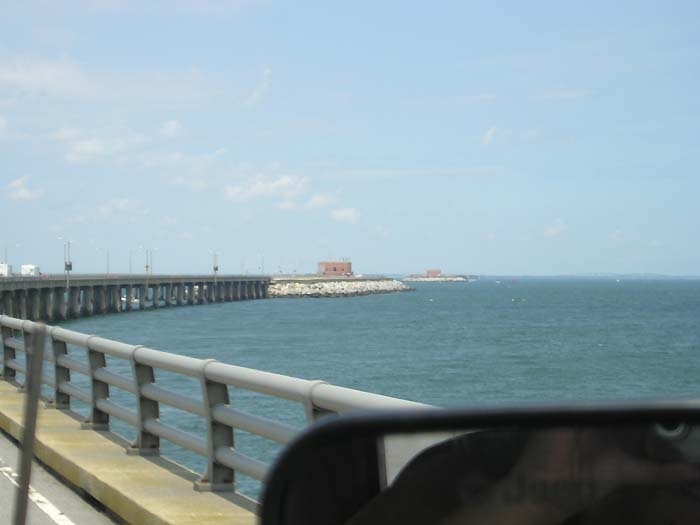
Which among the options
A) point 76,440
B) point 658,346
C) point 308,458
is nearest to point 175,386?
point 76,440

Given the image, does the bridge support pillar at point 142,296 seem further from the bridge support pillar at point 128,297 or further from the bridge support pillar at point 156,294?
the bridge support pillar at point 128,297

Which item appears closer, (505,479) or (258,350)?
(505,479)

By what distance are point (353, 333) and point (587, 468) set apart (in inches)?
2960

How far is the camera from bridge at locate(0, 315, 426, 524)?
21.5 ft

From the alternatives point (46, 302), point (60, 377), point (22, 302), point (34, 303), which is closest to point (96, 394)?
point (60, 377)

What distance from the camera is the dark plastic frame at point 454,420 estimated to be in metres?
1.80

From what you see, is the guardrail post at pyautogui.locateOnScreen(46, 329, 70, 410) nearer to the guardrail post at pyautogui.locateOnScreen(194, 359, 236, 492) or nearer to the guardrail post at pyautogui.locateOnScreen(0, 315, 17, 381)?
the guardrail post at pyautogui.locateOnScreen(0, 315, 17, 381)

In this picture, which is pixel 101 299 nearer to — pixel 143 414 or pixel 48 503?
pixel 143 414

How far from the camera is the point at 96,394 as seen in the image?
11234 millimetres

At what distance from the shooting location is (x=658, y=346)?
6228cm

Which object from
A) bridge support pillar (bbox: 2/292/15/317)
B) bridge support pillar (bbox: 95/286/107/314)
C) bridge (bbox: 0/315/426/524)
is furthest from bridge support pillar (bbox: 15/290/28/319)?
bridge (bbox: 0/315/426/524)

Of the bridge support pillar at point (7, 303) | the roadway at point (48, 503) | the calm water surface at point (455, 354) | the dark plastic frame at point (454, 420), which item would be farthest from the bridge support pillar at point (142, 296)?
the dark plastic frame at point (454, 420)

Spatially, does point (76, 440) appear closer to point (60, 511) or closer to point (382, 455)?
point (60, 511)

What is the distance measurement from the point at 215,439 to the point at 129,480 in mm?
748
